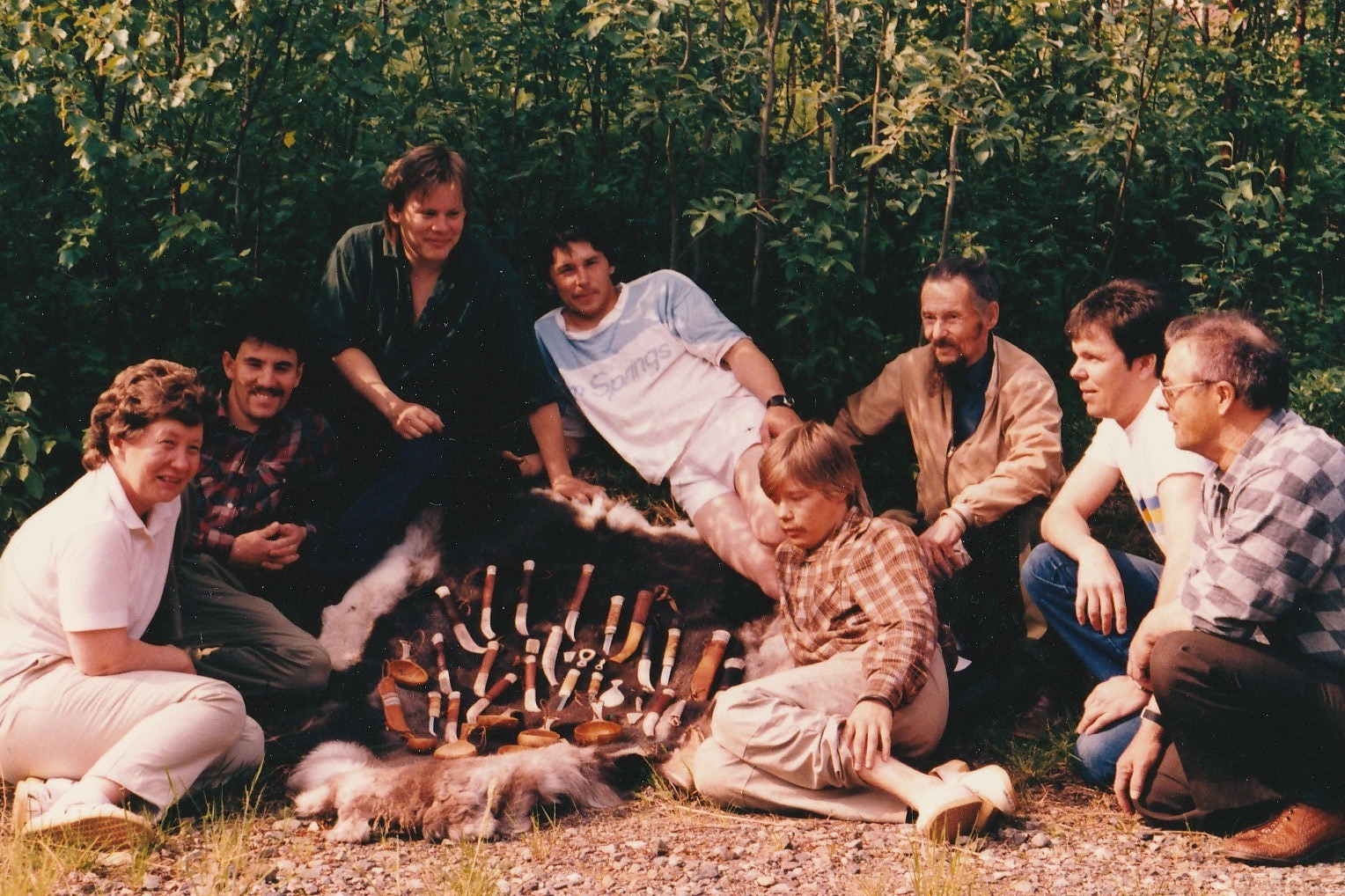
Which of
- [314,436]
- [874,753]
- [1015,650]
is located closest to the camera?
[874,753]

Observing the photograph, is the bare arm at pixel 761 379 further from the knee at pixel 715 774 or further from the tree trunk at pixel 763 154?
the knee at pixel 715 774

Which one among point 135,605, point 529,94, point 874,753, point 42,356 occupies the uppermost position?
point 529,94

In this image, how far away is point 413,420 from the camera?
484 centimetres

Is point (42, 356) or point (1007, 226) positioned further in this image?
point (1007, 226)

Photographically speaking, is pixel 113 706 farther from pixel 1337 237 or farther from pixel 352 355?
pixel 1337 237

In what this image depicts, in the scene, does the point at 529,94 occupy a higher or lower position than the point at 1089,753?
higher

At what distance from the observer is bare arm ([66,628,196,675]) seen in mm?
3545

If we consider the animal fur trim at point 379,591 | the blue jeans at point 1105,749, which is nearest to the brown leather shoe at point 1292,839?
the blue jeans at point 1105,749

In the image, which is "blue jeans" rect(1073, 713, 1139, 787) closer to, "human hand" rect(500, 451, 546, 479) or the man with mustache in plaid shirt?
"human hand" rect(500, 451, 546, 479)

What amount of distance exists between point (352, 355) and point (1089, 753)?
112 inches

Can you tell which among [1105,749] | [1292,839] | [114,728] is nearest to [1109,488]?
[1105,749]

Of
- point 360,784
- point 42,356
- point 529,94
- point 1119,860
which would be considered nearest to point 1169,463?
point 1119,860

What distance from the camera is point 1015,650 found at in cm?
444

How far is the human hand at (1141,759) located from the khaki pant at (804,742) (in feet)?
1.63
